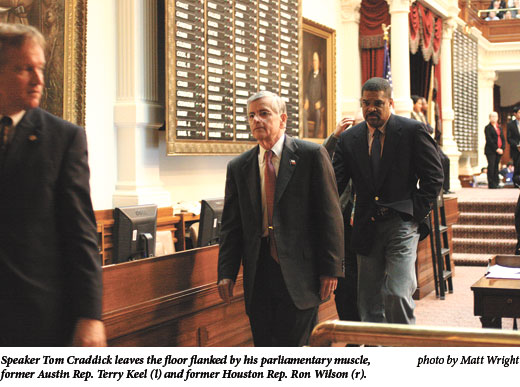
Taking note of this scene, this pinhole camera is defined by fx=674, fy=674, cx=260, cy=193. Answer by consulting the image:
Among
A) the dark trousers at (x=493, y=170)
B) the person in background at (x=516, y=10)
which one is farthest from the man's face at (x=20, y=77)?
the person in background at (x=516, y=10)

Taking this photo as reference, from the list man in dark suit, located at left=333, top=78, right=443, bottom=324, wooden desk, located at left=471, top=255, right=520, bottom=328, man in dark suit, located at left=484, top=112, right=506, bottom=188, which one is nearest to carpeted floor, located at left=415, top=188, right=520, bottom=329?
wooden desk, located at left=471, top=255, right=520, bottom=328

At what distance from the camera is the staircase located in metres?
9.70

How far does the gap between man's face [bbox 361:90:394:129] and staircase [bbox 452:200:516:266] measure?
20.1 feet

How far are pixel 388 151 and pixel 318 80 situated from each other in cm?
609

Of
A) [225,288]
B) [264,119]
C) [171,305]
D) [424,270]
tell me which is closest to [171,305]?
[171,305]

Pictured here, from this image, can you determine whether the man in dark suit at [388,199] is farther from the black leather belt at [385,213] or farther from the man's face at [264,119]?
the man's face at [264,119]

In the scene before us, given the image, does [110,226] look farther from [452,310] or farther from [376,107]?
[452,310]

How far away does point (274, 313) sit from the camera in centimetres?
310

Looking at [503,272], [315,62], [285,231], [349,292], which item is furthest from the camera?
[315,62]

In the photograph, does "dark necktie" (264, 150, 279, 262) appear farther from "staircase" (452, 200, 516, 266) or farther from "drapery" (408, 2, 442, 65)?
"drapery" (408, 2, 442, 65)

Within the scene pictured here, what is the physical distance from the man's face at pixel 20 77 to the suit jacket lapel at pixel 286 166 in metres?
1.55

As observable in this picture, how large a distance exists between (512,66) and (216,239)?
17.2 metres

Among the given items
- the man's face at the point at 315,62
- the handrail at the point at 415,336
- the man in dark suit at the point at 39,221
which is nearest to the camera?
the man in dark suit at the point at 39,221

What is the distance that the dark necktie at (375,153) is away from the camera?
383cm
